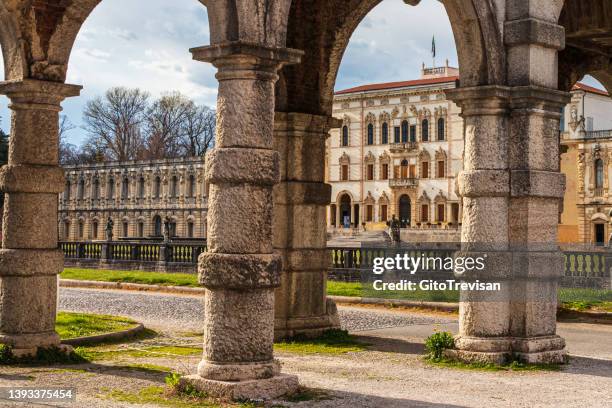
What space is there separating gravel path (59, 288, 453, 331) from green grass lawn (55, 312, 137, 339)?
89 cm

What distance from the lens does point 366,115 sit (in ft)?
268

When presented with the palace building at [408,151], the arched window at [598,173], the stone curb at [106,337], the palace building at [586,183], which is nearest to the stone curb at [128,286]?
the stone curb at [106,337]

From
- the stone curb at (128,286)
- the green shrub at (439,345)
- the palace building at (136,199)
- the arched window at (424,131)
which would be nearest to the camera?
the green shrub at (439,345)

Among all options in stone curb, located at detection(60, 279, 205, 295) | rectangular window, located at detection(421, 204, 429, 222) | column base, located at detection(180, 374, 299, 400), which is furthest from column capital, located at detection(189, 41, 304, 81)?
rectangular window, located at detection(421, 204, 429, 222)

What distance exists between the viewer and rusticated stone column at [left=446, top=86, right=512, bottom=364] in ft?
32.0

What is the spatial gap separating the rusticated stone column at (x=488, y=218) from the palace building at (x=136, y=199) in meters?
63.8

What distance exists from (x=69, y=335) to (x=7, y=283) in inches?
89.9

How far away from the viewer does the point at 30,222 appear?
9781mm

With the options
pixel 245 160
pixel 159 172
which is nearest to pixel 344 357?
pixel 245 160

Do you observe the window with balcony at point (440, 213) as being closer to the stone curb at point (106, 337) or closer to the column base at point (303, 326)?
the stone curb at point (106, 337)

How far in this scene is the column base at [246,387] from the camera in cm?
729

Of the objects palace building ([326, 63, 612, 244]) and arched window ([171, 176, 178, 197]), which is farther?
arched window ([171, 176, 178, 197])

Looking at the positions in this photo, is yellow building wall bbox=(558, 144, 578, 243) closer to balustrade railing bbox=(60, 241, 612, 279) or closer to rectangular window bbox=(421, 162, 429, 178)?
rectangular window bbox=(421, 162, 429, 178)

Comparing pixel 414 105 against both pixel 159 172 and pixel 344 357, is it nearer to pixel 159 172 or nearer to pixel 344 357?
pixel 159 172
